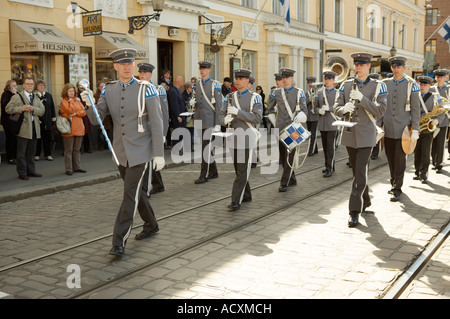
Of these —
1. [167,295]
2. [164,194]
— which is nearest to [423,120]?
[164,194]

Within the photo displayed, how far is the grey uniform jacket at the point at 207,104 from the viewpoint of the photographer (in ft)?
34.2

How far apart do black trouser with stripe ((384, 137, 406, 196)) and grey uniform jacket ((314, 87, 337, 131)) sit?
107 inches

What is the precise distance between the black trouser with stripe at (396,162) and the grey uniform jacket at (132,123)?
4310 mm

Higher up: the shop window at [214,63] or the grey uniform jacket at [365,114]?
the shop window at [214,63]

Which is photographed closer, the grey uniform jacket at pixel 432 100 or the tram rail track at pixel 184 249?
the tram rail track at pixel 184 249

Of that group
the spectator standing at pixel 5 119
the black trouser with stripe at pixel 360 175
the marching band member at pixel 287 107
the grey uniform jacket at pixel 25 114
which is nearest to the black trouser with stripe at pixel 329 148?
the marching band member at pixel 287 107

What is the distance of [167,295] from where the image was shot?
466 cm

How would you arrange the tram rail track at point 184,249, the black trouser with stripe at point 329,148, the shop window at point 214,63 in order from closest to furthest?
the tram rail track at point 184,249
the black trouser with stripe at point 329,148
the shop window at point 214,63

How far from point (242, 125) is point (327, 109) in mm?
4123

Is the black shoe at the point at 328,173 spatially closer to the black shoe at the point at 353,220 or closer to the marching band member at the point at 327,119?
the marching band member at the point at 327,119

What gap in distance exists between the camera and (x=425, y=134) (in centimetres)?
1020

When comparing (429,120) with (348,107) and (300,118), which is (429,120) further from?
(348,107)

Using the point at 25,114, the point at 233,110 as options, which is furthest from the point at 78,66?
the point at 233,110

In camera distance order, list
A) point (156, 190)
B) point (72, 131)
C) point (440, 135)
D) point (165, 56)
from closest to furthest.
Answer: point (156, 190) → point (72, 131) → point (440, 135) → point (165, 56)
